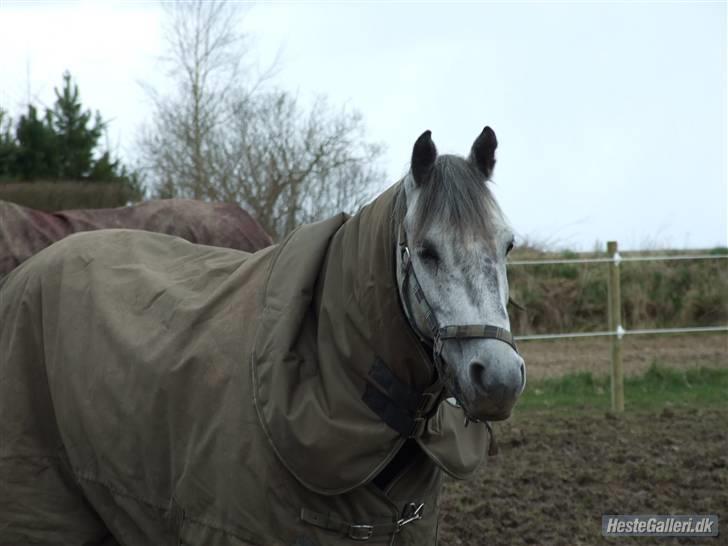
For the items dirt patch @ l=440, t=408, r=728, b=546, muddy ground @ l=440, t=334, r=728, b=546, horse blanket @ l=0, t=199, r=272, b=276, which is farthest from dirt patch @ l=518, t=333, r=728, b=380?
horse blanket @ l=0, t=199, r=272, b=276

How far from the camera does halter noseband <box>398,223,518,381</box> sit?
2.20 metres

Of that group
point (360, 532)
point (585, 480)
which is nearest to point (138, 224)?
point (360, 532)

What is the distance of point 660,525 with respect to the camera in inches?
181

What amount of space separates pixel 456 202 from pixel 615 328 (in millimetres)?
6145

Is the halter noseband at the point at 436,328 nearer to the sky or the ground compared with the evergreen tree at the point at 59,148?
nearer to the ground

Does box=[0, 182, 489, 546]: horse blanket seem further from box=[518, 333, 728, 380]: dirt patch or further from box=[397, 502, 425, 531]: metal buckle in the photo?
box=[518, 333, 728, 380]: dirt patch

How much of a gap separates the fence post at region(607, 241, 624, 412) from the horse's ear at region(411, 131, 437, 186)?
232 inches

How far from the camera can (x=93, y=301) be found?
3.13 meters

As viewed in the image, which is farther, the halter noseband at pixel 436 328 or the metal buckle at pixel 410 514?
the metal buckle at pixel 410 514

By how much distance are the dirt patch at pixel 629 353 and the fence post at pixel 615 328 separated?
1336 millimetres

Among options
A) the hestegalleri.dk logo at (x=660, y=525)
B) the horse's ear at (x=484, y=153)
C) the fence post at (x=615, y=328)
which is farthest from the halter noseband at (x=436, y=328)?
the fence post at (x=615, y=328)

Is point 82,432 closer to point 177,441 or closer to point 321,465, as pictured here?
point 177,441

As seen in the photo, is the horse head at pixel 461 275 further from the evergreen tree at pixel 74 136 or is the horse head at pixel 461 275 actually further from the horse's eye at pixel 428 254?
the evergreen tree at pixel 74 136

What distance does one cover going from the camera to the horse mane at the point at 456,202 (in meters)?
2.34
